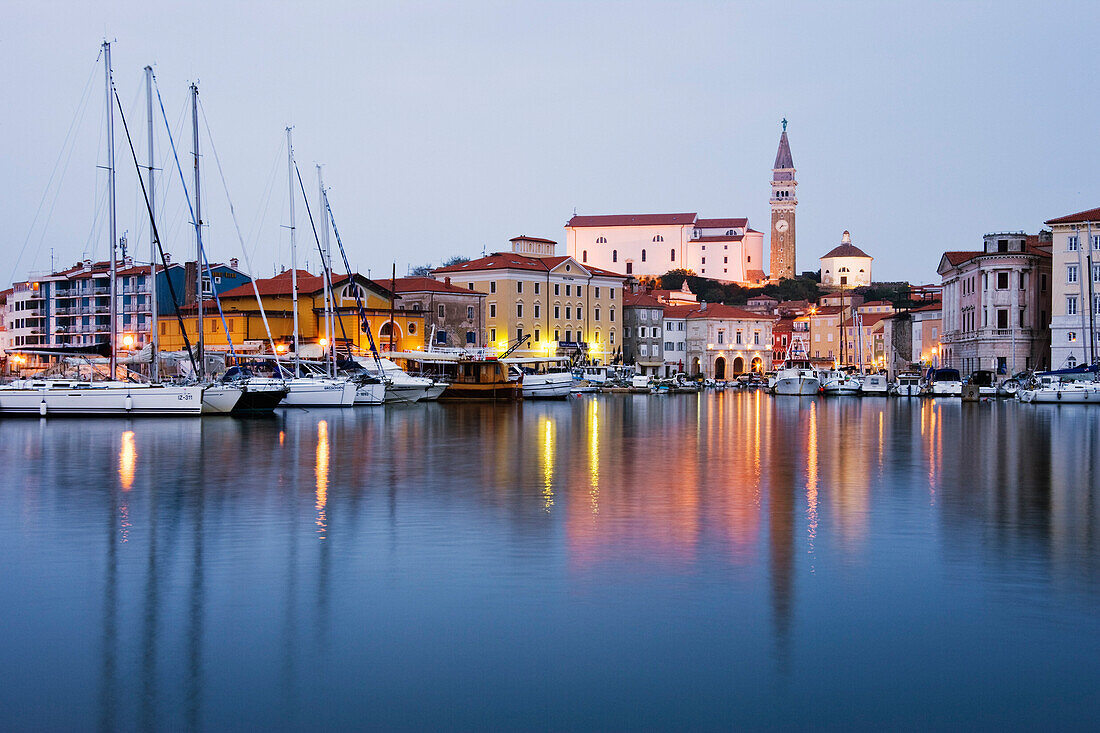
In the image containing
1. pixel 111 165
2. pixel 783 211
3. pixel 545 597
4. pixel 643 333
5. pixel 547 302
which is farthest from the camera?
pixel 783 211

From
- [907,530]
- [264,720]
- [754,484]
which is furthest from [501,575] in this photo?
[754,484]

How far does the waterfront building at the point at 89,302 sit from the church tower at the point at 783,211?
8925cm

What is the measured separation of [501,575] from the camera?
10.7 metres

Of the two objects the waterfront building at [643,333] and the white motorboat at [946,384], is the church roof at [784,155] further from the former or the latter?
the white motorboat at [946,384]

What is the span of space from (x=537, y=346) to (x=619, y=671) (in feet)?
247

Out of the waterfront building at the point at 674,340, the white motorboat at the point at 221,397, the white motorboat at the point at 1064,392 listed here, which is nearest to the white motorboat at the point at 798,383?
the white motorboat at the point at 1064,392

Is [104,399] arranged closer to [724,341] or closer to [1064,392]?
[1064,392]

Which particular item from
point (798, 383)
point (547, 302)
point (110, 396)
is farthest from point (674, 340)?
point (110, 396)

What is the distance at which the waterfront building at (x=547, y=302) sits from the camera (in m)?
82.2

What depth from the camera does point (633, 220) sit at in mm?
144125

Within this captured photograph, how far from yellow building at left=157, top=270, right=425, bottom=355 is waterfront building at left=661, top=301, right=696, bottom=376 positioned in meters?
36.1

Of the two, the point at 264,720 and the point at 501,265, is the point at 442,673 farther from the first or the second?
the point at 501,265

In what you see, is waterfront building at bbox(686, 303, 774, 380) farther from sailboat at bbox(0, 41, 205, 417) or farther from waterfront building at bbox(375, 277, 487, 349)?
sailboat at bbox(0, 41, 205, 417)

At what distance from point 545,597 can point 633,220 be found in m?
136
